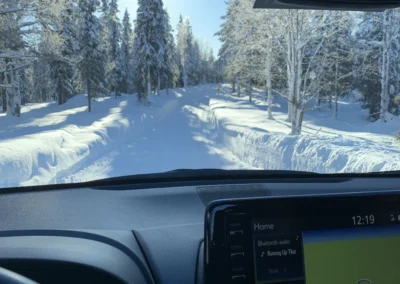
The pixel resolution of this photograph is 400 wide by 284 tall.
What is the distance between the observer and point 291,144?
6.40 m

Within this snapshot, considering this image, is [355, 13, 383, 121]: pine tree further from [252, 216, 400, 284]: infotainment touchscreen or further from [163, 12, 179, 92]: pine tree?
[252, 216, 400, 284]: infotainment touchscreen

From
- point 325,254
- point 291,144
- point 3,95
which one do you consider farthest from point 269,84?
point 325,254

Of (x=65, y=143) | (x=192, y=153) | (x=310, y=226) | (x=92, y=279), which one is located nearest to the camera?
(x=310, y=226)

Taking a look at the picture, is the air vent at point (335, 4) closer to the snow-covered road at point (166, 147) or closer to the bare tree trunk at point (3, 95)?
the bare tree trunk at point (3, 95)

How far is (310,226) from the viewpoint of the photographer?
1.17m

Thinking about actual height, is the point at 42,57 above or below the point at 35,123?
above

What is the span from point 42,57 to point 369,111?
363 cm

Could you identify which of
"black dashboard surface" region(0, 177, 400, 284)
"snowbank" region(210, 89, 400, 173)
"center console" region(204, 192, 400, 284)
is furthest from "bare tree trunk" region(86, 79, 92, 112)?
"center console" region(204, 192, 400, 284)

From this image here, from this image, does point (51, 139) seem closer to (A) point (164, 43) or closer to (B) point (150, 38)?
(A) point (164, 43)

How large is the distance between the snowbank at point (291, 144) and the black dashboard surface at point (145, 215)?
2.06 meters

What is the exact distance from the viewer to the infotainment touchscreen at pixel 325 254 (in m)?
1.13

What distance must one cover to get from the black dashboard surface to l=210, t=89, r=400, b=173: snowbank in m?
2.06

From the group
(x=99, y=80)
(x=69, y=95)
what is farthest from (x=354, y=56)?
(x=69, y=95)

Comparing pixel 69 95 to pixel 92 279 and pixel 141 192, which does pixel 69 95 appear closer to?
pixel 141 192
